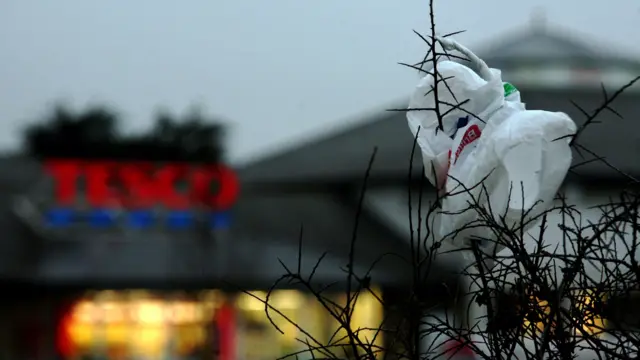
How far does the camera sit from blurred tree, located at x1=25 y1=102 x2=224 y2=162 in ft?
101

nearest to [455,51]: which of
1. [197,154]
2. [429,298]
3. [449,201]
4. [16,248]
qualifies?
[449,201]

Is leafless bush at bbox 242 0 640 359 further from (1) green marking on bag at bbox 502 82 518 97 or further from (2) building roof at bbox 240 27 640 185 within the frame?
(2) building roof at bbox 240 27 640 185

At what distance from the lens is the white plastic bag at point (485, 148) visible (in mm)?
2059

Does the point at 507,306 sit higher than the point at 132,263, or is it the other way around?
the point at 132,263

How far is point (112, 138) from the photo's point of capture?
31.9 meters

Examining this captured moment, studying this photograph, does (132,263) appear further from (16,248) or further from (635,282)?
(635,282)

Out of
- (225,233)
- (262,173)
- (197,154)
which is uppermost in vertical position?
(197,154)

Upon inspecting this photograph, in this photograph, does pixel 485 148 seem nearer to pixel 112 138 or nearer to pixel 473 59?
pixel 473 59

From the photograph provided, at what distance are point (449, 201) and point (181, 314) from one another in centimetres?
1271

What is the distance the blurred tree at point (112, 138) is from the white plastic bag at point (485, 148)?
27.4m

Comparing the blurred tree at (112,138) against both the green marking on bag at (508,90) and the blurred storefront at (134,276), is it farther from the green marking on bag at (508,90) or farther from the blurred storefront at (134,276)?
the green marking on bag at (508,90)

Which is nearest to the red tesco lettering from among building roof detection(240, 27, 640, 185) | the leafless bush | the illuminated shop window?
the illuminated shop window

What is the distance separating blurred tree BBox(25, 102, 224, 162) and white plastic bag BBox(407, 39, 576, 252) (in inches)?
1078

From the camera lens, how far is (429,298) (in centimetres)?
203
